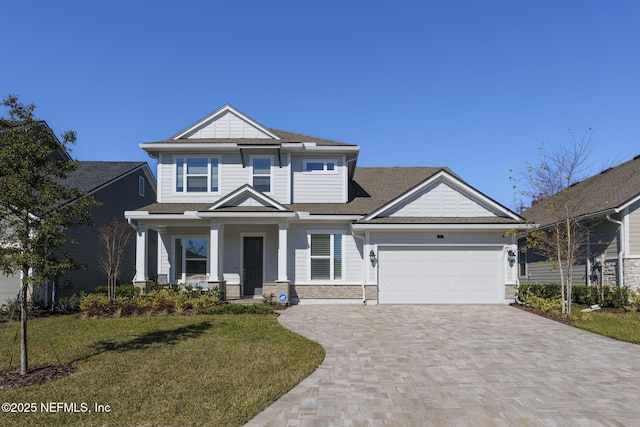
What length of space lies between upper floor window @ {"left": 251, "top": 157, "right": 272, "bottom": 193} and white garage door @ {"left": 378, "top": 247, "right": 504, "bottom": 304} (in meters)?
5.26

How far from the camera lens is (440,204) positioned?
1588cm

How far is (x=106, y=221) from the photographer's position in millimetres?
21016

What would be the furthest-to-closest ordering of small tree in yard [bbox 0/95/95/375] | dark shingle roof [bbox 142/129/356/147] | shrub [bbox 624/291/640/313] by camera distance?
1. dark shingle roof [bbox 142/129/356/147]
2. shrub [bbox 624/291/640/313]
3. small tree in yard [bbox 0/95/95/375]

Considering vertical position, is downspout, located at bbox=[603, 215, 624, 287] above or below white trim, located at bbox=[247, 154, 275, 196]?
below

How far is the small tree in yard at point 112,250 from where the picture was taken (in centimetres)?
1542

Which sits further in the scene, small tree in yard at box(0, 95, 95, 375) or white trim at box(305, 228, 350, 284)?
white trim at box(305, 228, 350, 284)

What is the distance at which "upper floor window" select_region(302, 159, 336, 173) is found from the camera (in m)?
17.4

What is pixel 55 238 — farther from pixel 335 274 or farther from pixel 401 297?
pixel 401 297

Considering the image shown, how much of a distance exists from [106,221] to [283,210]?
11.0 metres

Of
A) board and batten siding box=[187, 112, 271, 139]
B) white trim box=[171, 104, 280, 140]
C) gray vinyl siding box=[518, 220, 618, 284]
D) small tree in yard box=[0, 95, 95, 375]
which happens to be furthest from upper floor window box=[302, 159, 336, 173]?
small tree in yard box=[0, 95, 95, 375]

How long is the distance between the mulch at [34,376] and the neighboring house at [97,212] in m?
9.37

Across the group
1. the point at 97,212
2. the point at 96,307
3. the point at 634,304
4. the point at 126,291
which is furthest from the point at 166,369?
the point at 97,212

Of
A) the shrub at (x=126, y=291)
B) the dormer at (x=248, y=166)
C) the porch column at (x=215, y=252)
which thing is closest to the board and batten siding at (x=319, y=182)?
the dormer at (x=248, y=166)

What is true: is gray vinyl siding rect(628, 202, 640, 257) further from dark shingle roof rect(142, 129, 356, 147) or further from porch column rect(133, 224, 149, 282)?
porch column rect(133, 224, 149, 282)
